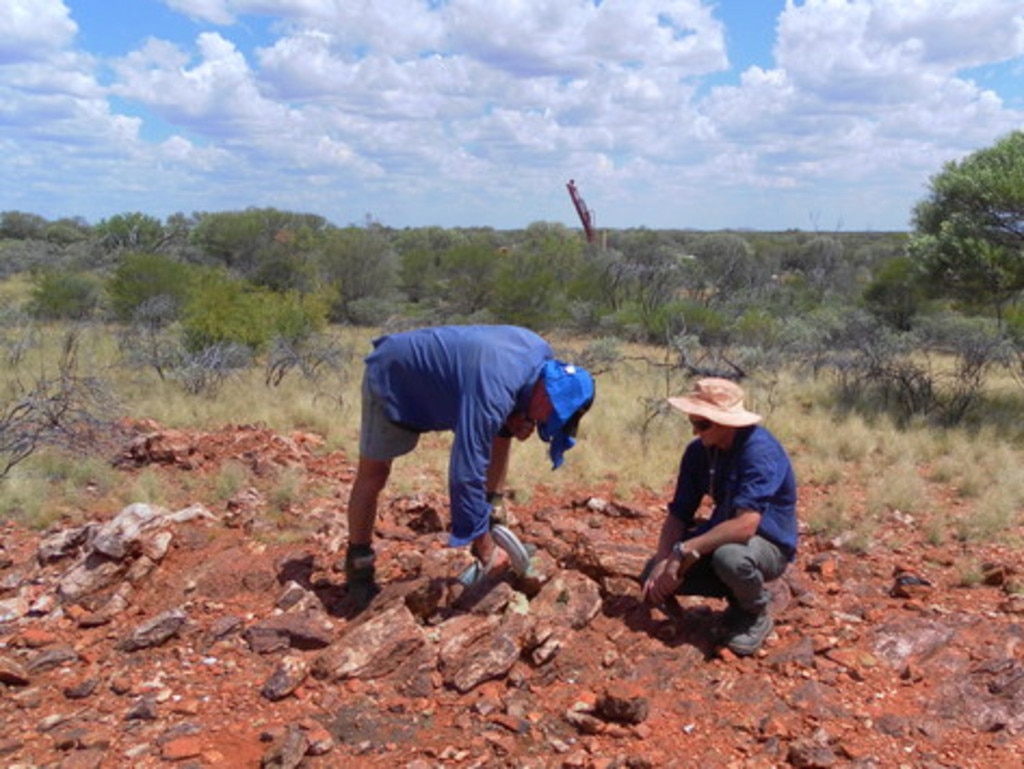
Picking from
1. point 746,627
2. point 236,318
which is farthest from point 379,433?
point 236,318

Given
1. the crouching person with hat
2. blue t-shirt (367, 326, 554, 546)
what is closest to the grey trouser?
the crouching person with hat

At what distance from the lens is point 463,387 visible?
340cm

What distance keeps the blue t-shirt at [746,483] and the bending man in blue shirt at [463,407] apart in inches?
21.9

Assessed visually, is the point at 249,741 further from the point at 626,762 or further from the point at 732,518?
the point at 732,518

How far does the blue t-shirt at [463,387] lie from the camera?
3.28 meters

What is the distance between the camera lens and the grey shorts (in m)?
3.76

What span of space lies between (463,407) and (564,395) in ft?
1.34

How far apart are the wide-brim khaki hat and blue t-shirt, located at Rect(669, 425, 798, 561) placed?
0.42ft

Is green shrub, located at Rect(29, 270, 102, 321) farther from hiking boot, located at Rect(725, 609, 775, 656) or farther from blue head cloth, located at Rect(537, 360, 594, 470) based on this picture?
hiking boot, located at Rect(725, 609, 775, 656)

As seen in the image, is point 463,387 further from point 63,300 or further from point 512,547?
point 63,300

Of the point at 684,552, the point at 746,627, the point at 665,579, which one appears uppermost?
the point at 684,552

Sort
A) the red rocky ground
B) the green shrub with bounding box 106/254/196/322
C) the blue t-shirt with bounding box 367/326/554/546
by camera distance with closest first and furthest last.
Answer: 1. the red rocky ground
2. the blue t-shirt with bounding box 367/326/554/546
3. the green shrub with bounding box 106/254/196/322

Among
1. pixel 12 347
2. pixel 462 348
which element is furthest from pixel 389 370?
→ pixel 12 347

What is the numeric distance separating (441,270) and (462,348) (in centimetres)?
2042
